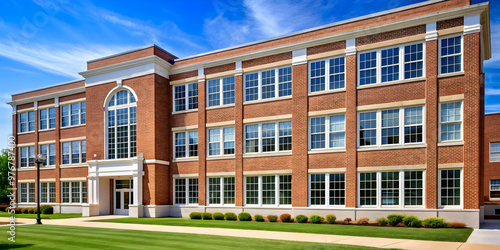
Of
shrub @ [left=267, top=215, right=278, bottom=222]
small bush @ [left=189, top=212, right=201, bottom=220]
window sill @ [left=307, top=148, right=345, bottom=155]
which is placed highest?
window sill @ [left=307, top=148, right=345, bottom=155]

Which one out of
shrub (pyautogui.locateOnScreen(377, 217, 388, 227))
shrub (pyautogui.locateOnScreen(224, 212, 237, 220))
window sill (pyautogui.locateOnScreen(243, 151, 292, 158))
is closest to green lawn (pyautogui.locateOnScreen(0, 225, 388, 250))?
shrub (pyautogui.locateOnScreen(377, 217, 388, 227))

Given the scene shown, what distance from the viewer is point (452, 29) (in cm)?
2097

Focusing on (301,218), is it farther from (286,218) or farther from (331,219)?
(331,219)

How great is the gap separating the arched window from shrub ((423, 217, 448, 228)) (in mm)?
21780

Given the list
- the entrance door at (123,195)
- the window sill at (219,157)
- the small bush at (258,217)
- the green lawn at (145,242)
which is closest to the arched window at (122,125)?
the entrance door at (123,195)

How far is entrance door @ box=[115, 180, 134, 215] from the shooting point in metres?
32.0

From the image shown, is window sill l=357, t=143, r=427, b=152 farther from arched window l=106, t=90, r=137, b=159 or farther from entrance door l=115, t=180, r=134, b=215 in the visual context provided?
entrance door l=115, t=180, r=134, b=215

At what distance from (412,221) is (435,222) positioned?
112cm

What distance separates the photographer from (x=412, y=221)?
20250mm

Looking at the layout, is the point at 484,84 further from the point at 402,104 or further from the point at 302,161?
the point at 302,161

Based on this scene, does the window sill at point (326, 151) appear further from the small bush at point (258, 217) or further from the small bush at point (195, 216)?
the small bush at point (195, 216)

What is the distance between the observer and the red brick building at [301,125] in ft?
68.9

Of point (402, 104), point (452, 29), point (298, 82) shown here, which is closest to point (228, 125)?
point (298, 82)

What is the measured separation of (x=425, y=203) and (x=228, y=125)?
47.1ft
